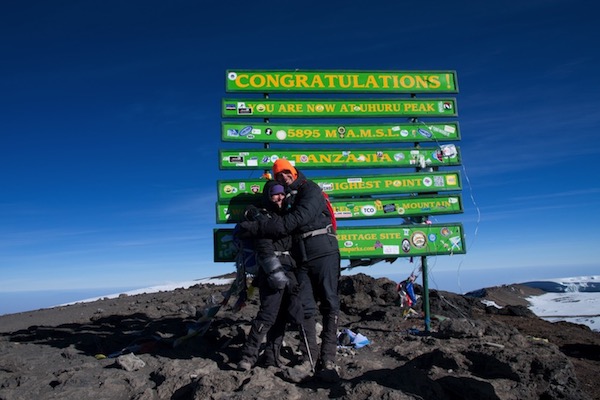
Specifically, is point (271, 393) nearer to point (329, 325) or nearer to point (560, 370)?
point (329, 325)

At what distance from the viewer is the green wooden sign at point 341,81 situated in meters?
8.26

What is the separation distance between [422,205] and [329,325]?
148 inches

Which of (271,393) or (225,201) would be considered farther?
(225,201)

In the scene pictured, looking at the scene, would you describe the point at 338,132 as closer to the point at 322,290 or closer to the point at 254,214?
the point at 254,214

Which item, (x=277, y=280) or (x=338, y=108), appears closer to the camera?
(x=277, y=280)

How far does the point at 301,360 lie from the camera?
5.79 meters

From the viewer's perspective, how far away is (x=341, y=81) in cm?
849

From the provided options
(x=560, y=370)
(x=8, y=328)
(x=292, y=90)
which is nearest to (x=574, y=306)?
(x=560, y=370)

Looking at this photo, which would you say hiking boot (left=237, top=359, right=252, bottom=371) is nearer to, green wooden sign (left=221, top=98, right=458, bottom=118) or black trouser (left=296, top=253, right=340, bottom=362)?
black trouser (left=296, top=253, right=340, bottom=362)

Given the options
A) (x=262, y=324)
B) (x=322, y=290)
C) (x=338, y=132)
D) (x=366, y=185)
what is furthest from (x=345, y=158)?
(x=262, y=324)

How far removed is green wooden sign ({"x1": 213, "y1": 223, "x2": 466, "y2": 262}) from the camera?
7.92m

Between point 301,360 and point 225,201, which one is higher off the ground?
point 225,201

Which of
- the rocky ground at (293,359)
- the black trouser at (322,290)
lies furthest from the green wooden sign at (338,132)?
the rocky ground at (293,359)

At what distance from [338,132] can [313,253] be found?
3455mm
